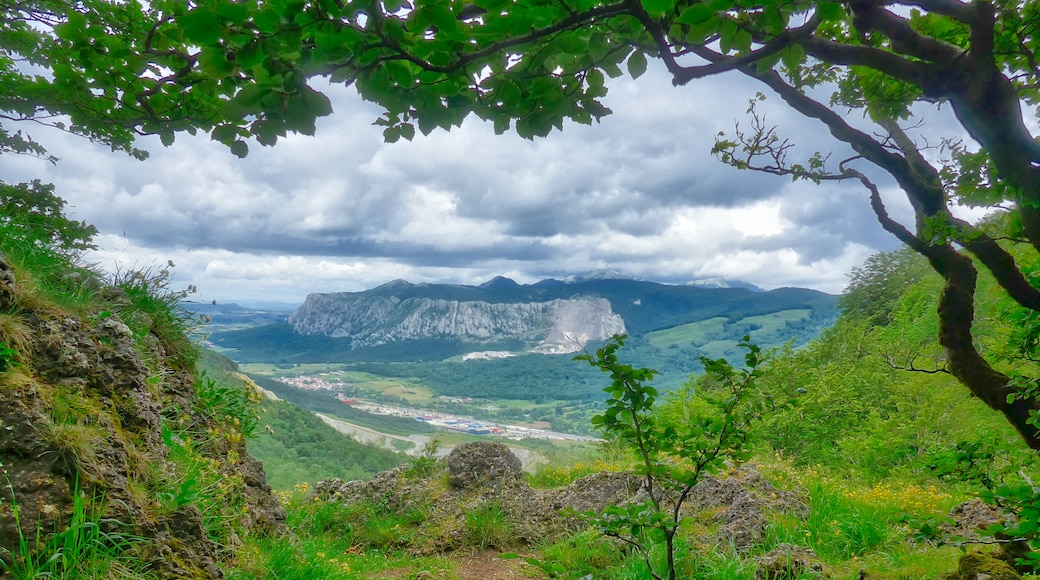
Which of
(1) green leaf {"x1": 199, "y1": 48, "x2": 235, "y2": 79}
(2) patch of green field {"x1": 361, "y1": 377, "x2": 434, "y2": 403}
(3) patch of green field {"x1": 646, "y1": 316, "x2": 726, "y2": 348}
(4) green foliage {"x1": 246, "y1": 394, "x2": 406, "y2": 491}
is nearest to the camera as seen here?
(1) green leaf {"x1": 199, "y1": 48, "x2": 235, "y2": 79}

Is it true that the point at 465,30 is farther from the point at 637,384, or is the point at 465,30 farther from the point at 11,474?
the point at 11,474

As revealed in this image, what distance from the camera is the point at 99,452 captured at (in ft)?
8.32

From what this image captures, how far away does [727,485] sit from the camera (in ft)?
21.1

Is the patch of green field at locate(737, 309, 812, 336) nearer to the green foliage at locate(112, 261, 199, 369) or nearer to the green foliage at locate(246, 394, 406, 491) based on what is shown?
the green foliage at locate(246, 394, 406, 491)

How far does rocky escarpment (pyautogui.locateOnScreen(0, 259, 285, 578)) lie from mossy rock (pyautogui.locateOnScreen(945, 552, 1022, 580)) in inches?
184

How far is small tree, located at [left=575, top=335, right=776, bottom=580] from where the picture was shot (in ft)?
7.59

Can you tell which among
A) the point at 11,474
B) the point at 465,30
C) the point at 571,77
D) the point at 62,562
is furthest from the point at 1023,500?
the point at 11,474

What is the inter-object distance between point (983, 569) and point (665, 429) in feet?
7.64

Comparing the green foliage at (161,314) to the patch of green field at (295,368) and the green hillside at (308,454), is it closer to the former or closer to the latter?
the green hillside at (308,454)

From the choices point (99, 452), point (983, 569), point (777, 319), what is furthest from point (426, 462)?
point (777, 319)

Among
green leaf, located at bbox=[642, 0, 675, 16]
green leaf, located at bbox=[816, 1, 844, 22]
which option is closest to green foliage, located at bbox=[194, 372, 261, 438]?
green leaf, located at bbox=[642, 0, 675, 16]

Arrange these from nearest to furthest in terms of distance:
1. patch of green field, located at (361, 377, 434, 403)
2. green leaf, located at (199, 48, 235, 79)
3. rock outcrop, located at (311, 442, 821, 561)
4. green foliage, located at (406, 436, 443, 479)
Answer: green leaf, located at (199, 48, 235, 79) → rock outcrop, located at (311, 442, 821, 561) → green foliage, located at (406, 436, 443, 479) → patch of green field, located at (361, 377, 434, 403)

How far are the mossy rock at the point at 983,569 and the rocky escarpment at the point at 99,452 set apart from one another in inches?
184

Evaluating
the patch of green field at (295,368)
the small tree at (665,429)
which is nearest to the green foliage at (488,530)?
the small tree at (665,429)
